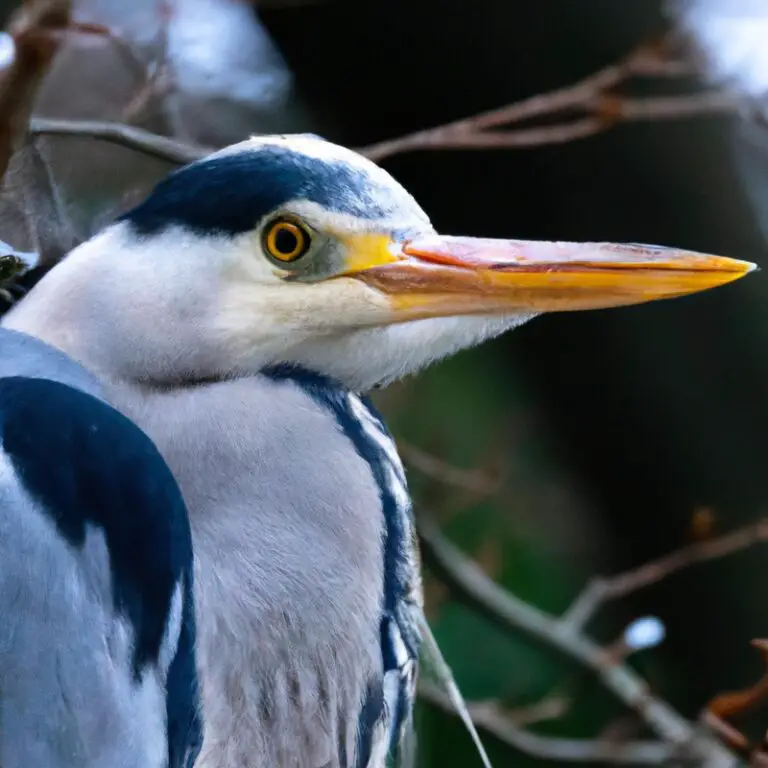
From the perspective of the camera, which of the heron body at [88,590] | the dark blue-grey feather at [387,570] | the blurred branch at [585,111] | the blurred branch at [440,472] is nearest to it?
the heron body at [88,590]

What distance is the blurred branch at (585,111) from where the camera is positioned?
1.05 m

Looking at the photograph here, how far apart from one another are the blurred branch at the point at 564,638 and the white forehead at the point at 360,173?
598 mm

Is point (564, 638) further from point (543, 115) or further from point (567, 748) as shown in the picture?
point (543, 115)

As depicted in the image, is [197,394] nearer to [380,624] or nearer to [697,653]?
[380,624]

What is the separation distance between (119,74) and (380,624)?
2.66ft

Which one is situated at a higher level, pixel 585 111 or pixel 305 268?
pixel 585 111

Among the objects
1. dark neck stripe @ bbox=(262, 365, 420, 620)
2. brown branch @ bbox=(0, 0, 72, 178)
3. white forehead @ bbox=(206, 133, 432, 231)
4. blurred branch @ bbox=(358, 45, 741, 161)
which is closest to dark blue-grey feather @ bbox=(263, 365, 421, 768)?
dark neck stripe @ bbox=(262, 365, 420, 620)

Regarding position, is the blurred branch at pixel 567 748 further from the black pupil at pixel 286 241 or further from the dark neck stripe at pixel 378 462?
the black pupil at pixel 286 241

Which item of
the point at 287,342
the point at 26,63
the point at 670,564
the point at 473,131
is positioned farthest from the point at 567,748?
the point at 26,63

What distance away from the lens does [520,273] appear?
69cm

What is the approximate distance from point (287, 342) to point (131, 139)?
33 cm

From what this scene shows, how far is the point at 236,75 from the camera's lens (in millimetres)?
1346

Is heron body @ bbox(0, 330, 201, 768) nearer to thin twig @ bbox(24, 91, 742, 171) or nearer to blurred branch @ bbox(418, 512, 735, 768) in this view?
thin twig @ bbox(24, 91, 742, 171)

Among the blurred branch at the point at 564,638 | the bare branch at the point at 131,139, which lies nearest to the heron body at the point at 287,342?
the bare branch at the point at 131,139
